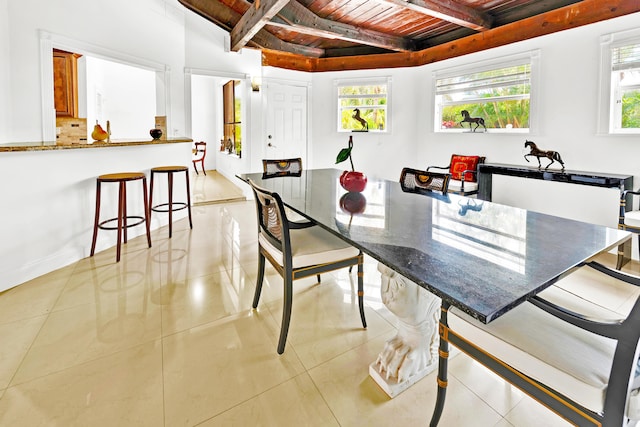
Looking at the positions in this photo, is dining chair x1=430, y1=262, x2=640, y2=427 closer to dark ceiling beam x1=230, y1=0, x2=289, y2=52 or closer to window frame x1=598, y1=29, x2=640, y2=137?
window frame x1=598, y1=29, x2=640, y2=137

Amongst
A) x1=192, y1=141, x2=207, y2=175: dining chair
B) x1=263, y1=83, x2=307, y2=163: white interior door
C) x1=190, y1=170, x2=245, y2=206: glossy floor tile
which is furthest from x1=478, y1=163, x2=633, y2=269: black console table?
x1=192, y1=141, x2=207, y2=175: dining chair

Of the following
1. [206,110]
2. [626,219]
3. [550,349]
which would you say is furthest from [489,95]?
[206,110]

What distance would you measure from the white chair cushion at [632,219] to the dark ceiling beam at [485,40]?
6.87ft

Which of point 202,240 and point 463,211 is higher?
point 463,211

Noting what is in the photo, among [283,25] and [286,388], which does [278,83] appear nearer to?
[283,25]

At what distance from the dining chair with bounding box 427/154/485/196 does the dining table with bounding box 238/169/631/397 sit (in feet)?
8.33

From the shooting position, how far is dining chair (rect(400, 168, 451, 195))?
2.30 meters

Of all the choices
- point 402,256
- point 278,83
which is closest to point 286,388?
point 402,256

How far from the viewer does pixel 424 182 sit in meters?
2.44

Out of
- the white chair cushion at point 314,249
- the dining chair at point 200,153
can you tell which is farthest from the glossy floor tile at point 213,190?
the white chair cushion at point 314,249

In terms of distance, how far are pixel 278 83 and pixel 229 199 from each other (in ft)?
7.60

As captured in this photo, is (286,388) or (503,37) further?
(503,37)

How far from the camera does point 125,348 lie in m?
1.91

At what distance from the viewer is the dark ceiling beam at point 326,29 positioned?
4.46 m
